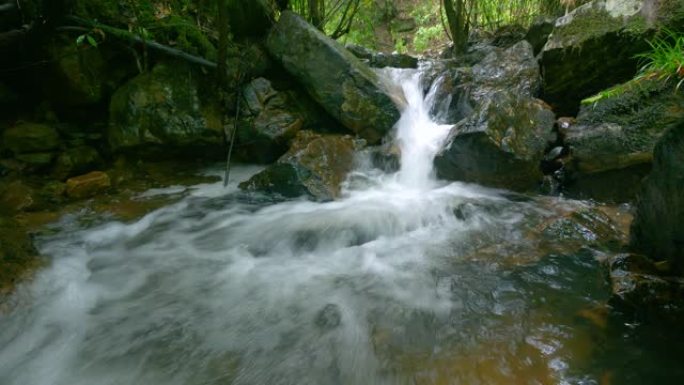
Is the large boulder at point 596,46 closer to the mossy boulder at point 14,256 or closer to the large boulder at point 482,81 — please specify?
the large boulder at point 482,81

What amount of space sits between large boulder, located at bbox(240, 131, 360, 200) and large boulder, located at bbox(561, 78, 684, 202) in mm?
2618

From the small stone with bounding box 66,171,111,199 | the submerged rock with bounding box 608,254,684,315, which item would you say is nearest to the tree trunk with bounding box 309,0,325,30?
the small stone with bounding box 66,171,111,199

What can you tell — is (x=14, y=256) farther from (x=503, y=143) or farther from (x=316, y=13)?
(x=316, y=13)

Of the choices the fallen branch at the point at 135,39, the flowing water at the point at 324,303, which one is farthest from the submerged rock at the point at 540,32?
the fallen branch at the point at 135,39

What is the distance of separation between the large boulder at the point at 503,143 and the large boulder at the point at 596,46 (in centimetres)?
53

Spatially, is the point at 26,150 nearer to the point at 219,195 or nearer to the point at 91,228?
the point at 91,228

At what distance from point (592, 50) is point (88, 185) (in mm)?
6013

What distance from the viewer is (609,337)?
2.05 metres

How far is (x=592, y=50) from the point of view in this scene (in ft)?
14.5

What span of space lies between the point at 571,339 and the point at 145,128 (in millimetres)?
4723

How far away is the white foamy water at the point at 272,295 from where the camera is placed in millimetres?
2094

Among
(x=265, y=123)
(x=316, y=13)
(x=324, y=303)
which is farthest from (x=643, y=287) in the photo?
(x=316, y=13)

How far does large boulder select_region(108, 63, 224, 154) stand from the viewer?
4590mm

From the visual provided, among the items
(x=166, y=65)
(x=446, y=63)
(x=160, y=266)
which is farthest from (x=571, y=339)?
(x=446, y=63)
